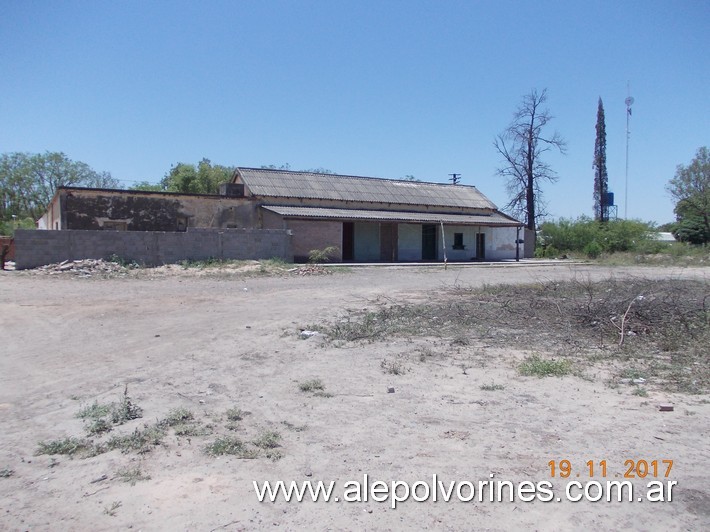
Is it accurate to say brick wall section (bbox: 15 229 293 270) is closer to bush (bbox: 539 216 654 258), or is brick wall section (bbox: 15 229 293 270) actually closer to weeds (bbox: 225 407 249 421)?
weeds (bbox: 225 407 249 421)

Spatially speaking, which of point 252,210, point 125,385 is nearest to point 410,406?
point 125,385

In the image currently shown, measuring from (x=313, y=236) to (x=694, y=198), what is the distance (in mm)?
38178

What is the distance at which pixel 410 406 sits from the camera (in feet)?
17.1

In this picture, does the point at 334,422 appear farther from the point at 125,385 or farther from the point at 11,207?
the point at 11,207

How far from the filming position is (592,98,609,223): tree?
180ft

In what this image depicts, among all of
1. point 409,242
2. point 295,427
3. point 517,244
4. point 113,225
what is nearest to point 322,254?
point 409,242

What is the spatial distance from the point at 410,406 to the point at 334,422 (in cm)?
86

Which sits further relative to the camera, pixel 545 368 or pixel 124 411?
pixel 545 368

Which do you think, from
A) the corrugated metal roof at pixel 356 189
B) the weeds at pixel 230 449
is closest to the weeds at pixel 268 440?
the weeds at pixel 230 449

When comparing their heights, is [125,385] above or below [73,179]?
below

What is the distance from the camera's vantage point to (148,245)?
68.8ft

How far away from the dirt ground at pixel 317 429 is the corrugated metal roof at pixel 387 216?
768 inches

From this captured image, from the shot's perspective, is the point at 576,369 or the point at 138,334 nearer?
the point at 576,369

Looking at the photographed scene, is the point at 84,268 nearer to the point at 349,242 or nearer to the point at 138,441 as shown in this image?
the point at 349,242
